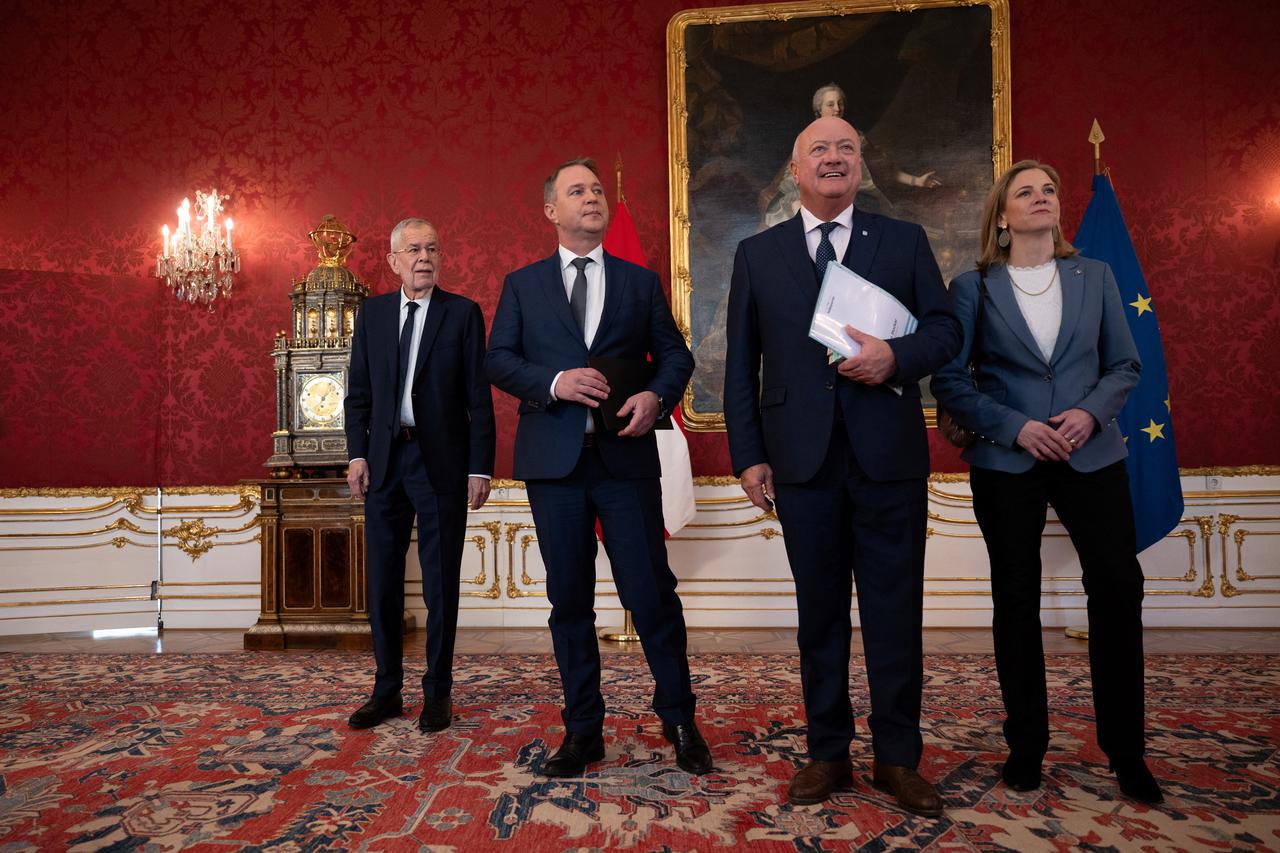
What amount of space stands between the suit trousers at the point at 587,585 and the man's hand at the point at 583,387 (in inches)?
6.8

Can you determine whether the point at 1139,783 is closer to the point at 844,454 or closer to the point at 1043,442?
the point at 1043,442

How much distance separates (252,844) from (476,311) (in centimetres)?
172

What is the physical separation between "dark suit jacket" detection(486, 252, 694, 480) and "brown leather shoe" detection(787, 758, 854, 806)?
856 millimetres

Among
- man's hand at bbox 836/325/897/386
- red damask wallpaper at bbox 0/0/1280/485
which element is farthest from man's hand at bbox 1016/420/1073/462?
red damask wallpaper at bbox 0/0/1280/485

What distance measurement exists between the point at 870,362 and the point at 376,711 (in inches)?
76.8

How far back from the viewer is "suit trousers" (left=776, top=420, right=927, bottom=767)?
1921 mm

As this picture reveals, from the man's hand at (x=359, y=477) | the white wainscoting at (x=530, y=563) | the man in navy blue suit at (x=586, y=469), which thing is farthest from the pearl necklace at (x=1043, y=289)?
the white wainscoting at (x=530, y=563)

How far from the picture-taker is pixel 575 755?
2.17 meters

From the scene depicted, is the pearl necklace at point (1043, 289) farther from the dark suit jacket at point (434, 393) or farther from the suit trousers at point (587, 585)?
the dark suit jacket at point (434, 393)

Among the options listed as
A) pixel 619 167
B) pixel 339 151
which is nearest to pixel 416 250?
pixel 619 167

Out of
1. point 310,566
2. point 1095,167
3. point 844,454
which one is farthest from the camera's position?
point 1095,167

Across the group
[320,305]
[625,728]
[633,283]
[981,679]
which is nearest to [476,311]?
[633,283]

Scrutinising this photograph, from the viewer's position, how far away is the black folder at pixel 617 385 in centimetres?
217

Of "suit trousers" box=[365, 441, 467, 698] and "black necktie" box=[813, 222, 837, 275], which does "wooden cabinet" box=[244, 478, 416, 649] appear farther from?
"black necktie" box=[813, 222, 837, 275]
